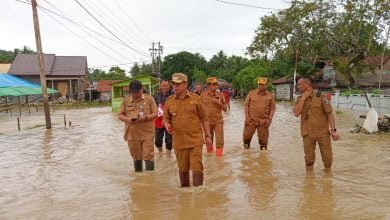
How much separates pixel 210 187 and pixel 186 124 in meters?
1.10

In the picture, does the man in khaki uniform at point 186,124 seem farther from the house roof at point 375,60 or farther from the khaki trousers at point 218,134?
the house roof at point 375,60

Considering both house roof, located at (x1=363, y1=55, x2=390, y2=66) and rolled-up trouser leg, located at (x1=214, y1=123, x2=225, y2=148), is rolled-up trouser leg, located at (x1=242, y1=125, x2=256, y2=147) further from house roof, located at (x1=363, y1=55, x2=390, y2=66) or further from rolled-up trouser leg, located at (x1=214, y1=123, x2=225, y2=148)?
house roof, located at (x1=363, y1=55, x2=390, y2=66)

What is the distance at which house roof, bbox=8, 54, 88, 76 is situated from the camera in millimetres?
53156

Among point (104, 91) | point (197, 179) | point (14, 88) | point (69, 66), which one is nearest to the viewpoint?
point (197, 179)

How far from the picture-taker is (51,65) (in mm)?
53938

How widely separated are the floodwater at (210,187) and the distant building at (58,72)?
44455 millimetres

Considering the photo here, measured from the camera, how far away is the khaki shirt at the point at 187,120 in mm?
5996

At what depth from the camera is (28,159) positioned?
10.4m

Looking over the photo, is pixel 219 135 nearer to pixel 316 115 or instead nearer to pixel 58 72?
pixel 316 115

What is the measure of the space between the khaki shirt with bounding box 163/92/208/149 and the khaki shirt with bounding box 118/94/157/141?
47.4 inches

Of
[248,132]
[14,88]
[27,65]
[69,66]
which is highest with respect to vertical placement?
[27,65]

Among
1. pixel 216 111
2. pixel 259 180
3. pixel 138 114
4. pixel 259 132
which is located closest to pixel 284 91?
pixel 259 132

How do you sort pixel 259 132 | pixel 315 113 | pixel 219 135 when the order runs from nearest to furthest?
pixel 315 113
pixel 219 135
pixel 259 132

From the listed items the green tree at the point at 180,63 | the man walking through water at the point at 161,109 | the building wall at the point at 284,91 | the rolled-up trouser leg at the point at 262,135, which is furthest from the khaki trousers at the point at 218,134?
the green tree at the point at 180,63
